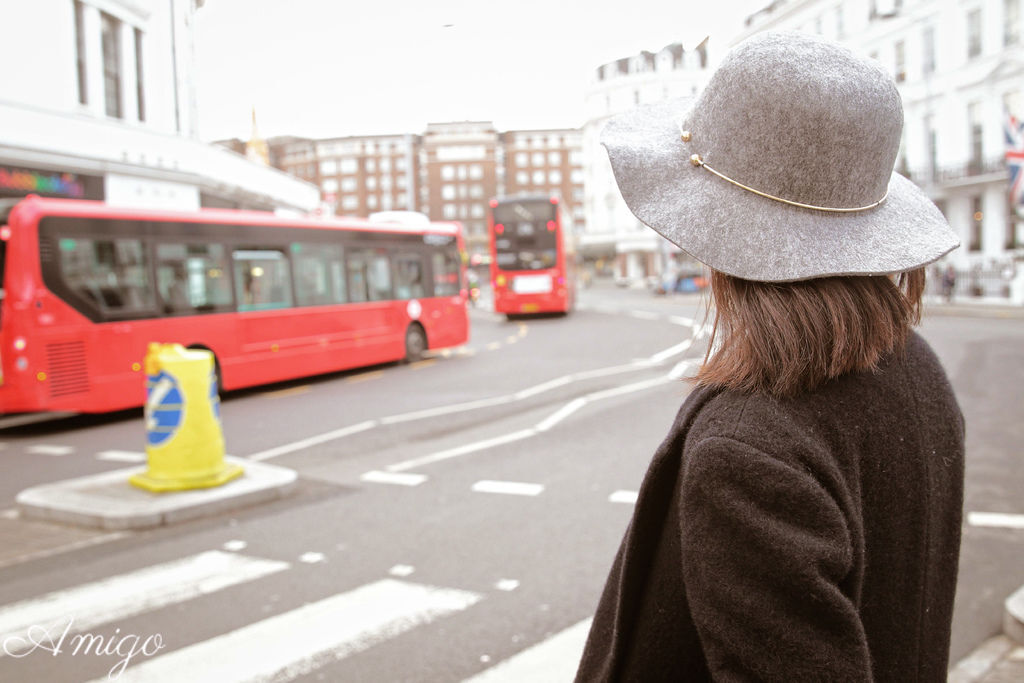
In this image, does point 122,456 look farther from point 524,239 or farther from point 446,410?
point 524,239

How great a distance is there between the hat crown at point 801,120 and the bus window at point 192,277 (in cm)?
1217

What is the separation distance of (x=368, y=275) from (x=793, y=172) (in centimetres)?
1539

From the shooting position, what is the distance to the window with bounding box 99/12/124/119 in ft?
8.57

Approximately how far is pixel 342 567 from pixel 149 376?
3.18 meters

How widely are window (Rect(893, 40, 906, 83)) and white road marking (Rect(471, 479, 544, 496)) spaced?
35.5m

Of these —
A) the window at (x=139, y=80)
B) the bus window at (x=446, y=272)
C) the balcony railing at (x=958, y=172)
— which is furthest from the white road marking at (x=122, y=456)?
the balcony railing at (x=958, y=172)

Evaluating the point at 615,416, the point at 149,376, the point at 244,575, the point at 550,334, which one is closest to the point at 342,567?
the point at 244,575

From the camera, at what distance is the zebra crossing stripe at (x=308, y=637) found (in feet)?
11.8

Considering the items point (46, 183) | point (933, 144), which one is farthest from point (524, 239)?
point (46, 183)

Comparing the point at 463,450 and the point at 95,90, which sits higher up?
the point at 95,90

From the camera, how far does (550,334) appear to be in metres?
22.3

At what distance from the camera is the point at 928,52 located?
3528cm

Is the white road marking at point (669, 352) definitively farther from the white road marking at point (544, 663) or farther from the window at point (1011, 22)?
the window at point (1011, 22)

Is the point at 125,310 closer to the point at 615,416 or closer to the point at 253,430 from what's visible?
the point at 253,430
